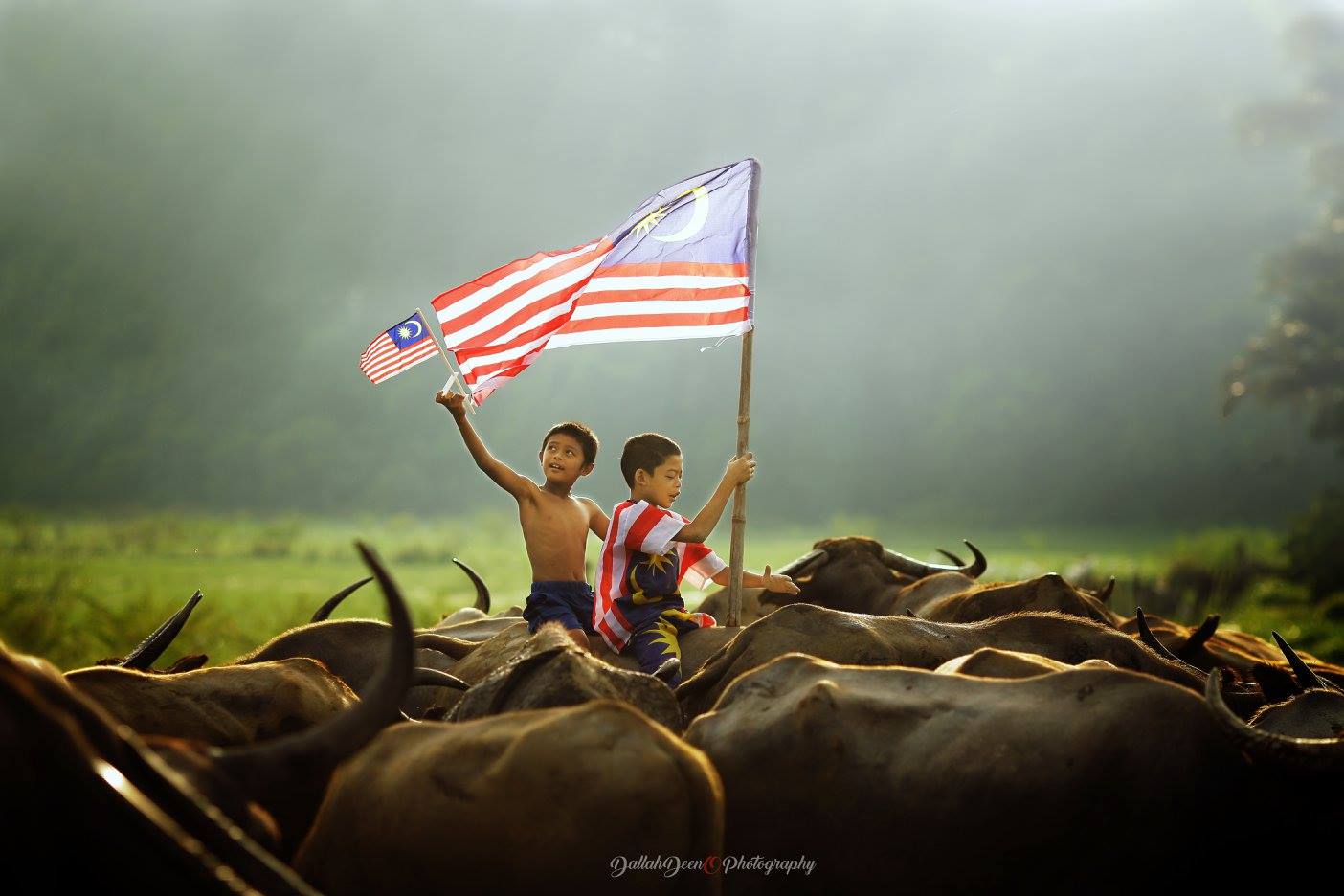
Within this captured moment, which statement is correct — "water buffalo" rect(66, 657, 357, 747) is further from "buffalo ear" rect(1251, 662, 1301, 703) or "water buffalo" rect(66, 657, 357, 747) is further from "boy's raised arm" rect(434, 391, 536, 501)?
"buffalo ear" rect(1251, 662, 1301, 703)

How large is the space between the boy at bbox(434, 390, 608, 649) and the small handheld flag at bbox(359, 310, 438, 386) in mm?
1084

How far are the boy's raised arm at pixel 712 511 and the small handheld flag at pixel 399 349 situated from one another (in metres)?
1.93

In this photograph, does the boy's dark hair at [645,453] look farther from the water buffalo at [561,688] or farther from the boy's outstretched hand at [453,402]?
the water buffalo at [561,688]

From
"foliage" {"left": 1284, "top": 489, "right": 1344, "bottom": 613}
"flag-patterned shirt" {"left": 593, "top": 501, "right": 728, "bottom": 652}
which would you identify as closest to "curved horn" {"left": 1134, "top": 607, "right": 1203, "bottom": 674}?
"flag-patterned shirt" {"left": 593, "top": 501, "right": 728, "bottom": 652}

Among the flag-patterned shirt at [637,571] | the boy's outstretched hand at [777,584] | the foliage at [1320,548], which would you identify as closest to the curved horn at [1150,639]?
the boy's outstretched hand at [777,584]

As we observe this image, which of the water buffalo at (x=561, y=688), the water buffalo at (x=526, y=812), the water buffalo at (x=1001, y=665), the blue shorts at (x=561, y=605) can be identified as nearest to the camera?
the water buffalo at (x=526, y=812)

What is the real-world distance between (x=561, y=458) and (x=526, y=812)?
3243mm

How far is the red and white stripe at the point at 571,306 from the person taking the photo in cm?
664

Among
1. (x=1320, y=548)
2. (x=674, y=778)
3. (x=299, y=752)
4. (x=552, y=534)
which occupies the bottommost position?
(x=1320, y=548)

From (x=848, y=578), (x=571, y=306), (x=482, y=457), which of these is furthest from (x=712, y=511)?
(x=848, y=578)

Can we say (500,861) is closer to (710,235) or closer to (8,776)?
(8,776)

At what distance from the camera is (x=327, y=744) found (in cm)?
297

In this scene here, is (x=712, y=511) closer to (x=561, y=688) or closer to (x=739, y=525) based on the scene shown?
(x=739, y=525)

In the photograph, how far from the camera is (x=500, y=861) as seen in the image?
2994mm
